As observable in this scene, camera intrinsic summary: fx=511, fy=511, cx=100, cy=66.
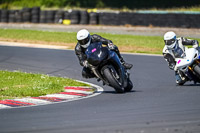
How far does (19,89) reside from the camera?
11891mm

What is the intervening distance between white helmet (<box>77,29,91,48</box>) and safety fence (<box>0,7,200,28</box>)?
60.7ft

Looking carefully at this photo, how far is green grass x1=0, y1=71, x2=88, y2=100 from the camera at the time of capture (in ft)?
36.9

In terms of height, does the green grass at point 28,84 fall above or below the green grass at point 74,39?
above

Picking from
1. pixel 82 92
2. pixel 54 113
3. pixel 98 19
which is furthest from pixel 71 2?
pixel 54 113

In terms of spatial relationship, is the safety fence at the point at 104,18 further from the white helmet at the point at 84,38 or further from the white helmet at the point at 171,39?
the white helmet at the point at 84,38

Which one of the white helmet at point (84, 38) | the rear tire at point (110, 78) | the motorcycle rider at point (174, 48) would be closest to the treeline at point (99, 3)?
the motorcycle rider at point (174, 48)

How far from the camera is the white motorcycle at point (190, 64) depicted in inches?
477

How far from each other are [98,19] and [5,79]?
2001cm

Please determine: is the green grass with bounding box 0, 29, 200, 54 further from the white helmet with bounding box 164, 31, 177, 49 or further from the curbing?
the curbing

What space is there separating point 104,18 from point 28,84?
20496 millimetres

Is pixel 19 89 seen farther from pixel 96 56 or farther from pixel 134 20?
pixel 134 20

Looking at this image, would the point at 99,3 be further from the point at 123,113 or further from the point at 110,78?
the point at 123,113

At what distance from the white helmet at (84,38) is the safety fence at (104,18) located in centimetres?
1850

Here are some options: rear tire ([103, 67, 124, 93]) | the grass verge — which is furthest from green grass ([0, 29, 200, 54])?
rear tire ([103, 67, 124, 93])
